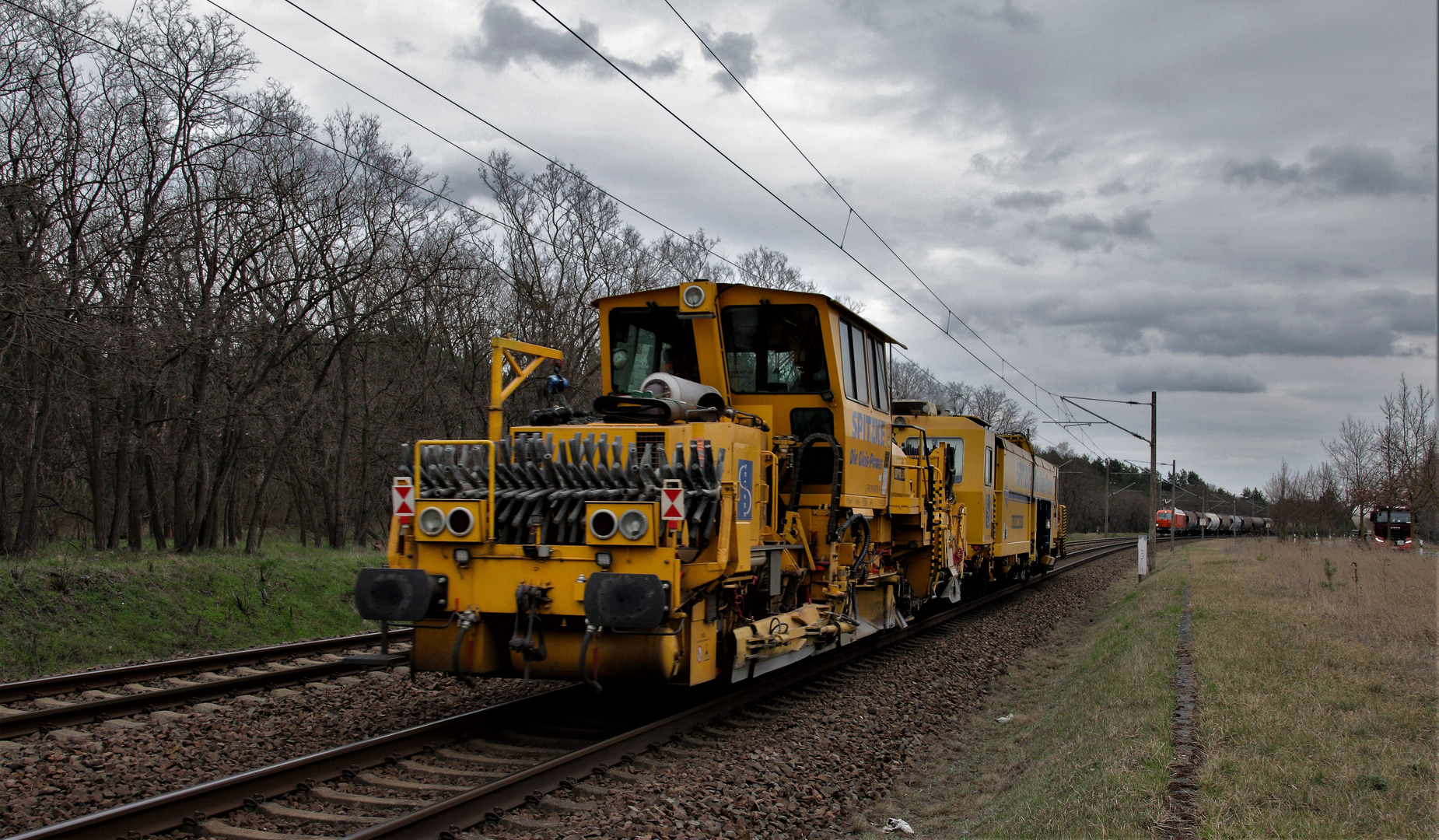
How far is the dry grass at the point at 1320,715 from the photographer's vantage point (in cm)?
490

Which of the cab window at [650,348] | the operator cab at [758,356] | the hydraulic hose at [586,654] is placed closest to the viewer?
the hydraulic hose at [586,654]

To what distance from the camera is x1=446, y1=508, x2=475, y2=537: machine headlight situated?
6.59 metres

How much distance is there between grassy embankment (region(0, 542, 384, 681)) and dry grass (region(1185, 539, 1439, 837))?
36.1ft

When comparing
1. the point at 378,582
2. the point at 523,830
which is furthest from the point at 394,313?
the point at 523,830

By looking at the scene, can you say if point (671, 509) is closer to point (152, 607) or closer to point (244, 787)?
point (244, 787)

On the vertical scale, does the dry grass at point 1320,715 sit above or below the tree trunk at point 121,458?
below

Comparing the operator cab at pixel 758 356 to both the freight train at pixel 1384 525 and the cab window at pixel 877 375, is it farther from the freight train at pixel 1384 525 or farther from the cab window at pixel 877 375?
the freight train at pixel 1384 525

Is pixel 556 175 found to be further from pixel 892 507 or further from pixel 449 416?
pixel 892 507

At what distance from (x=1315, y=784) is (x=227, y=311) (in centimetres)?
1791

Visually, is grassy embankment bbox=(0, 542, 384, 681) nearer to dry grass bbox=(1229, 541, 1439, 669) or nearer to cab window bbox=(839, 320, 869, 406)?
cab window bbox=(839, 320, 869, 406)

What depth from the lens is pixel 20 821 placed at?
16.1 ft

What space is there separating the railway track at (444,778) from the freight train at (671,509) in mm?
505

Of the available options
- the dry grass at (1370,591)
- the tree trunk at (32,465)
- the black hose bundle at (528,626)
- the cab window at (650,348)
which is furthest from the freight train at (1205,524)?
the black hose bundle at (528,626)

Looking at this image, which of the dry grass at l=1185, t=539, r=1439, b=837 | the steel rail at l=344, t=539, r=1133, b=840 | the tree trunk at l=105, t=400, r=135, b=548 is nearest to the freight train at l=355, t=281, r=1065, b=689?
the steel rail at l=344, t=539, r=1133, b=840
